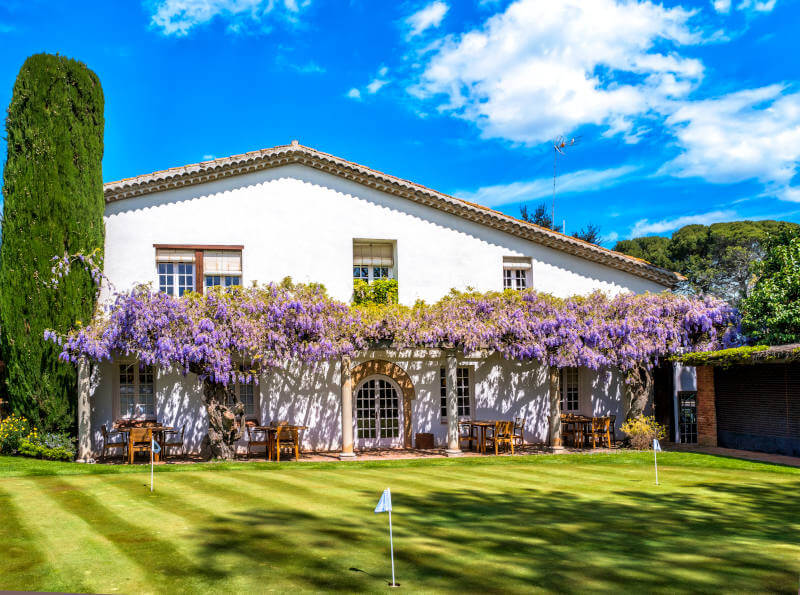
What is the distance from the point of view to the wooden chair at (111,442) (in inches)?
762

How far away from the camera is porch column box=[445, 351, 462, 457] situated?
67.3 feet

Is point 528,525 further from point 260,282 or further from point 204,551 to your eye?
point 260,282

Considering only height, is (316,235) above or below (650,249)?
below

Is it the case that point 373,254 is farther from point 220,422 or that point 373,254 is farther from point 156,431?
point 156,431

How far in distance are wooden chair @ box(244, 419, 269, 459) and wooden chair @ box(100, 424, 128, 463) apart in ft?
11.0

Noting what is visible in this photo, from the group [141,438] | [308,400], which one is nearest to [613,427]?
[308,400]

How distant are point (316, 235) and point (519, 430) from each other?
933 cm

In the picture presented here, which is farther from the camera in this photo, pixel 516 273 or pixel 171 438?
pixel 516 273

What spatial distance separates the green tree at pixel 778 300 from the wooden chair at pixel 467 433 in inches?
378

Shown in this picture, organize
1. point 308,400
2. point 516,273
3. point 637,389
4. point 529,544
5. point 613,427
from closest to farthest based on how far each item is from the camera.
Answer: point 529,544 < point 308,400 < point 637,389 < point 613,427 < point 516,273

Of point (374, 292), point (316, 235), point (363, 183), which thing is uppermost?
point (363, 183)

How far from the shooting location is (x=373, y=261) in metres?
22.8

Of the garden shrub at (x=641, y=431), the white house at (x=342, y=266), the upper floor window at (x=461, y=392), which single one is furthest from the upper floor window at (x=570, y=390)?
the upper floor window at (x=461, y=392)

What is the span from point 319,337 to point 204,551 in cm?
1083
